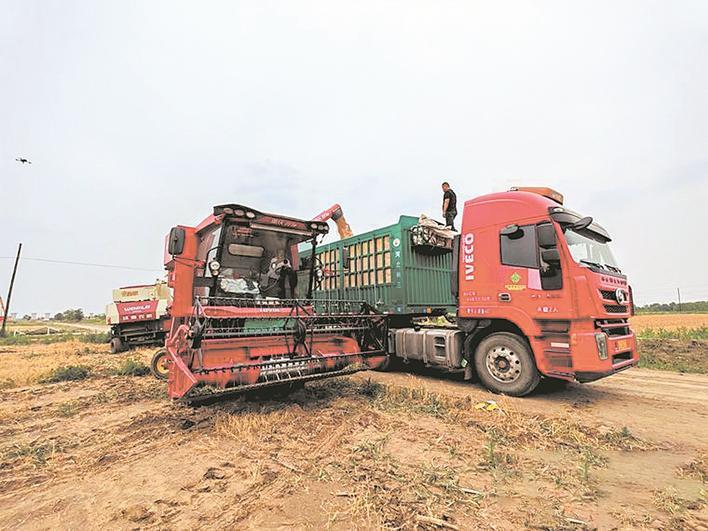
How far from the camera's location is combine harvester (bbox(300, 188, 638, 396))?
5645mm

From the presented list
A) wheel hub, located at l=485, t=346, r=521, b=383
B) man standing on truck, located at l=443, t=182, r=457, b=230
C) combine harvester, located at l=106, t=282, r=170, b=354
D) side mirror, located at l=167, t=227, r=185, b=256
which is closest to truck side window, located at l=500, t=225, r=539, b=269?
wheel hub, located at l=485, t=346, r=521, b=383

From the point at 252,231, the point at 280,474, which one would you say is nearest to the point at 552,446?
the point at 280,474

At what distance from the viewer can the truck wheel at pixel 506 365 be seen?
6082 millimetres

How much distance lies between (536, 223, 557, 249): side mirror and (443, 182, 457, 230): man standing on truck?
3273mm

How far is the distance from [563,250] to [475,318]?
1819 mm

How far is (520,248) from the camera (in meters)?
6.30

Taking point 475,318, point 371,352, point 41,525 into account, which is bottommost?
point 41,525

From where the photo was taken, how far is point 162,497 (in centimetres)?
295

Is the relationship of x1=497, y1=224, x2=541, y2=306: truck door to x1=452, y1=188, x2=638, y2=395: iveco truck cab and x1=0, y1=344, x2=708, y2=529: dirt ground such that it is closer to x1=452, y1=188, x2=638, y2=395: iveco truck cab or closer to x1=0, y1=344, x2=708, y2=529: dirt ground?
x1=452, y1=188, x2=638, y2=395: iveco truck cab

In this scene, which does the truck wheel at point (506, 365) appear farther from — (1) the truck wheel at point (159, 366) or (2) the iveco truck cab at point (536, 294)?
(1) the truck wheel at point (159, 366)

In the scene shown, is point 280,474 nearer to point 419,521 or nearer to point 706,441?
point 419,521

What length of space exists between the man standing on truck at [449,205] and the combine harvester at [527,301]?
174 cm

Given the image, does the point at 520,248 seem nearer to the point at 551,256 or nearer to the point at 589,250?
the point at 551,256

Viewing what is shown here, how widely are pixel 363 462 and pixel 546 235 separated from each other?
14.4 feet
